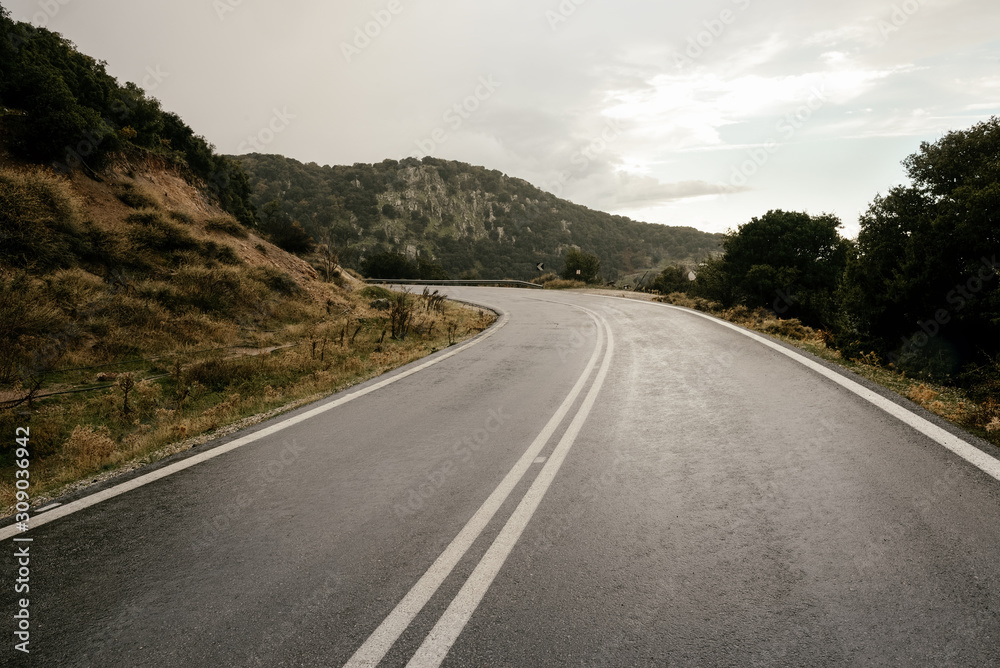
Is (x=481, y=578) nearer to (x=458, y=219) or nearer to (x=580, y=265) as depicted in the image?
(x=580, y=265)

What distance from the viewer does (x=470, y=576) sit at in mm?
2834

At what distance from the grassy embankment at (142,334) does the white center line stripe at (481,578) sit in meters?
3.62

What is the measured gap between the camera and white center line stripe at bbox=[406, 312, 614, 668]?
7.45 feet

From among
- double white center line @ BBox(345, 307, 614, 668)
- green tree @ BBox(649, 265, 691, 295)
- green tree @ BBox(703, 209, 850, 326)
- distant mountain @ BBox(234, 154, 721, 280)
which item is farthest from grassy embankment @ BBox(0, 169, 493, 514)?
distant mountain @ BBox(234, 154, 721, 280)

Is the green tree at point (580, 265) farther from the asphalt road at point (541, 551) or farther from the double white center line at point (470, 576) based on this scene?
the double white center line at point (470, 576)

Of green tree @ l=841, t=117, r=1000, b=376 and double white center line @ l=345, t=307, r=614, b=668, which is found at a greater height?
green tree @ l=841, t=117, r=1000, b=376

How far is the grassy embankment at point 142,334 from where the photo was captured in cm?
618

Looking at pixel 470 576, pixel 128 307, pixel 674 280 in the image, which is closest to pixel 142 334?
pixel 128 307

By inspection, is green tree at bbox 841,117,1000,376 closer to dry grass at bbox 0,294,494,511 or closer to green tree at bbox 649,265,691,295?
dry grass at bbox 0,294,494,511

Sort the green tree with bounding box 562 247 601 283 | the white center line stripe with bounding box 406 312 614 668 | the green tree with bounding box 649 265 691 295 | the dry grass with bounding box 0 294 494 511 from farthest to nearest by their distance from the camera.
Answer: the green tree with bounding box 562 247 601 283
the green tree with bounding box 649 265 691 295
the dry grass with bounding box 0 294 494 511
the white center line stripe with bounding box 406 312 614 668

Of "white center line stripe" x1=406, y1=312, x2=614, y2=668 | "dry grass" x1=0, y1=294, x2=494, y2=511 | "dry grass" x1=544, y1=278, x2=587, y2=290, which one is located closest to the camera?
"white center line stripe" x1=406, y1=312, x2=614, y2=668

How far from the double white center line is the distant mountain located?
245ft

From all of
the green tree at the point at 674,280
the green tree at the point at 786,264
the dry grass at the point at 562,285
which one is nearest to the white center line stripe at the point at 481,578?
the green tree at the point at 786,264

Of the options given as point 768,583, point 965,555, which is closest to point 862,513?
point 965,555
